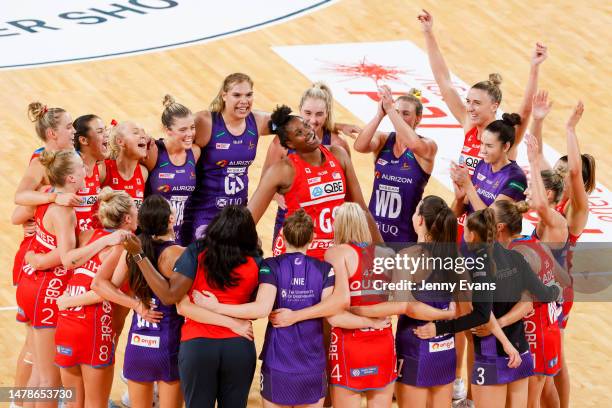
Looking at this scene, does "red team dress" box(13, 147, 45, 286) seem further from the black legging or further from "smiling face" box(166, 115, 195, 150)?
the black legging

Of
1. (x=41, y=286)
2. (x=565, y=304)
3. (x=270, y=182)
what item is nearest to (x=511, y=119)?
(x=565, y=304)

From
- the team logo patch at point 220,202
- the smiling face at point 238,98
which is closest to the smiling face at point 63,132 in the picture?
the smiling face at point 238,98

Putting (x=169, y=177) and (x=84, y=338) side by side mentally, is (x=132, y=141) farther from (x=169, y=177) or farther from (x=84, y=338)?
(x=84, y=338)

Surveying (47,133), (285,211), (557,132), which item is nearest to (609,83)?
(557,132)

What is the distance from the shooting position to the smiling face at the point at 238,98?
8.45m

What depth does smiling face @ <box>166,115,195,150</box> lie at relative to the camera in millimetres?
8164

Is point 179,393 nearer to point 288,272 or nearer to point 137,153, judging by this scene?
point 288,272

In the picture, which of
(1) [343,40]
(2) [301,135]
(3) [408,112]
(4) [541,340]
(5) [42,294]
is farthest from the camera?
(1) [343,40]

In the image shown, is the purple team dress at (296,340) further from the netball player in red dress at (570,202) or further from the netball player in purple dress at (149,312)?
the netball player in red dress at (570,202)

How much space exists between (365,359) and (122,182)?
2.33 metres

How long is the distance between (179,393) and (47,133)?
2.03 metres

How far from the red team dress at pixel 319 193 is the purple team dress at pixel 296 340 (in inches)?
38.8

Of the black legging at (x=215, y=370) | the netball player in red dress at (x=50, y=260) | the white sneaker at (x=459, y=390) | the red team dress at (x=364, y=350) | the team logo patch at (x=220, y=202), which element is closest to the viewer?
the black legging at (x=215, y=370)

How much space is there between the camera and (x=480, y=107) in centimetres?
882
